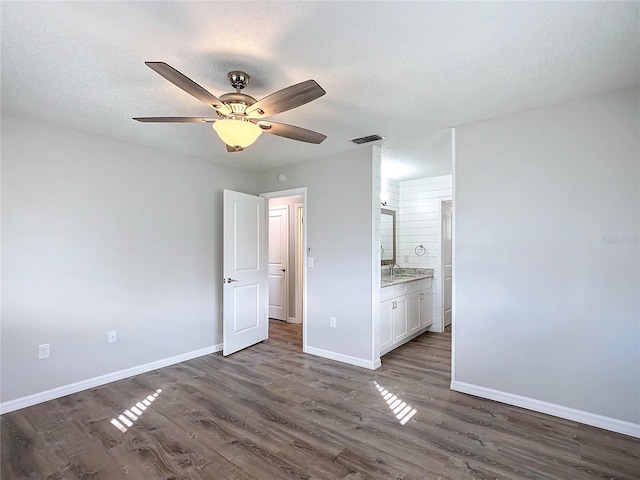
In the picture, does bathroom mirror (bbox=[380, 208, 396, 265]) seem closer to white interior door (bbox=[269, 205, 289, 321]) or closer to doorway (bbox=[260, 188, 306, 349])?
doorway (bbox=[260, 188, 306, 349])

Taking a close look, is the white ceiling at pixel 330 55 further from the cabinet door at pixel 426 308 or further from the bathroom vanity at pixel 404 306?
the cabinet door at pixel 426 308

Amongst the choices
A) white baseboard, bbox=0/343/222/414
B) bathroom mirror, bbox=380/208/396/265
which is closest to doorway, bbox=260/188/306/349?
bathroom mirror, bbox=380/208/396/265

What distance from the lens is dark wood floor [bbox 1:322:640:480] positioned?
2000 millimetres

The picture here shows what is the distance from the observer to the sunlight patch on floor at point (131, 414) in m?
2.48

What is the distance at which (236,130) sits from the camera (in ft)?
6.41

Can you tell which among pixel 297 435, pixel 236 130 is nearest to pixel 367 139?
pixel 236 130

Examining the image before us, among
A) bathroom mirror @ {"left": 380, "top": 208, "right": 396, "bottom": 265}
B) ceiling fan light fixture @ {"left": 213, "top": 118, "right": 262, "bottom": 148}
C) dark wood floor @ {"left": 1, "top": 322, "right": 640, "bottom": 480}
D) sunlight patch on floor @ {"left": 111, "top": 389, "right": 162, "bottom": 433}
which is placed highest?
ceiling fan light fixture @ {"left": 213, "top": 118, "right": 262, "bottom": 148}

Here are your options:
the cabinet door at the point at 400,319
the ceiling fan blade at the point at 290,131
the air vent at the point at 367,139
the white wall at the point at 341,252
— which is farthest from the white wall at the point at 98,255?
the cabinet door at the point at 400,319

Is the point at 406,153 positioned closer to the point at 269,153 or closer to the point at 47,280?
the point at 269,153

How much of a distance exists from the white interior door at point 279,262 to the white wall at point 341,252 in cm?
166

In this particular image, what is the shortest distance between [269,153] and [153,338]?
2.46 m

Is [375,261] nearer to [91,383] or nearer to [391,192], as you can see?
[391,192]

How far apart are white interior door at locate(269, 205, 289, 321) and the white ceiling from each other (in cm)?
314

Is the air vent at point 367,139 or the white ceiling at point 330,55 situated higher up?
the white ceiling at point 330,55
